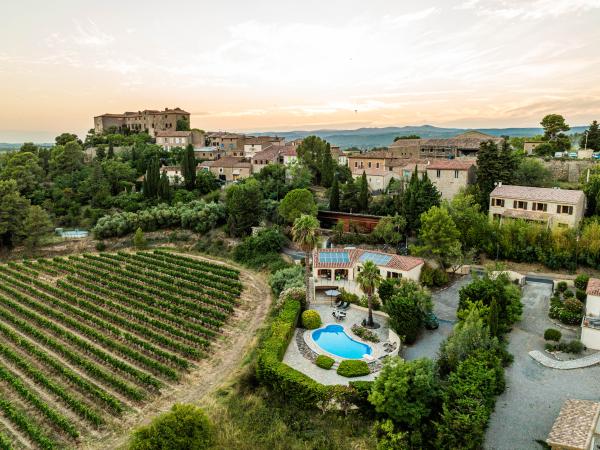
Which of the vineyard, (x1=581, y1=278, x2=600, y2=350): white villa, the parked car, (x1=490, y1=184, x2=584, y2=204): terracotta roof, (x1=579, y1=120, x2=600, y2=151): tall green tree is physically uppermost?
(x1=579, y1=120, x2=600, y2=151): tall green tree

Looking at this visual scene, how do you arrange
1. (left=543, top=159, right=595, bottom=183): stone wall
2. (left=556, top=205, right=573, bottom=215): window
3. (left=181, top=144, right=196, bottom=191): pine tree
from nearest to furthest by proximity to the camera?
(left=556, top=205, right=573, bottom=215): window
(left=543, top=159, right=595, bottom=183): stone wall
(left=181, top=144, right=196, bottom=191): pine tree

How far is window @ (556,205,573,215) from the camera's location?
38156 mm

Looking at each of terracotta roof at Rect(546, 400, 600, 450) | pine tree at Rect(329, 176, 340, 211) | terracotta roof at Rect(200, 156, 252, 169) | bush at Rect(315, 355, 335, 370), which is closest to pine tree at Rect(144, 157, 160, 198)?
terracotta roof at Rect(200, 156, 252, 169)

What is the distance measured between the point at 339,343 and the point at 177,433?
13482mm

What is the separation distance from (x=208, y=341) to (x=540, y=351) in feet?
71.2

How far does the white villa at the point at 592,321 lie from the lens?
25.9 metres

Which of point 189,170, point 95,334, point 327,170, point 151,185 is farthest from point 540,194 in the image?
point 151,185

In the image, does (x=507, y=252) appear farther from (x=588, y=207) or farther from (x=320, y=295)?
(x=320, y=295)

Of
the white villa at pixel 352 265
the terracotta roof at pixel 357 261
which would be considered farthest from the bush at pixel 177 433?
the terracotta roof at pixel 357 261

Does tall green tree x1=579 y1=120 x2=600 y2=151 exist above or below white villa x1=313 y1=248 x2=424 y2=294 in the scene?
above

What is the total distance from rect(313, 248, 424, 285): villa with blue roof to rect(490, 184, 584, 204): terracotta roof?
41.2ft

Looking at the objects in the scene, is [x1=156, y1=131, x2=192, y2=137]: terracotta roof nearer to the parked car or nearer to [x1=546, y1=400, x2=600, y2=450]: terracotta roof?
the parked car

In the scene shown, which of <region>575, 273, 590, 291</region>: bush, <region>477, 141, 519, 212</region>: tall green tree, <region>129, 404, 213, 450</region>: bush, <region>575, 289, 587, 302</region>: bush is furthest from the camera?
<region>477, 141, 519, 212</region>: tall green tree

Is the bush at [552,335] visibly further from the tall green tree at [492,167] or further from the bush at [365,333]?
the tall green tree at [492,167]
